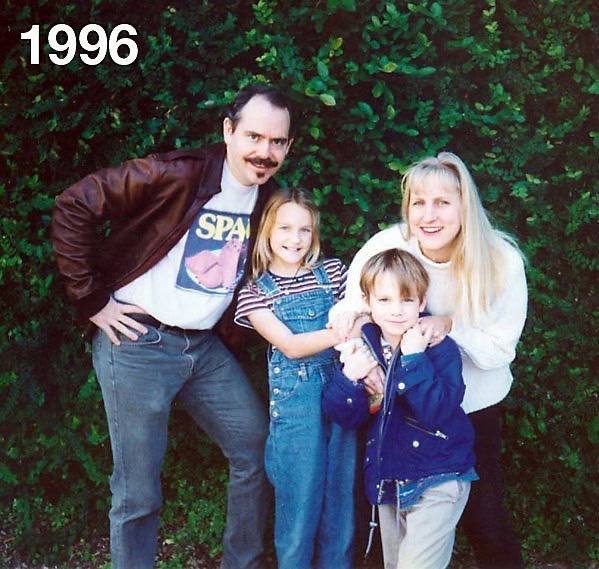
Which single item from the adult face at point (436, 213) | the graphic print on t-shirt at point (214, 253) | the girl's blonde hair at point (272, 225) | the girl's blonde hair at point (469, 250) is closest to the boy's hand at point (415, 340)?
the girl's blonde hair at point (469, 250)

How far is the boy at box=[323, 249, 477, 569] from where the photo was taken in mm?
3047

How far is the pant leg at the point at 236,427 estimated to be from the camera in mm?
3643

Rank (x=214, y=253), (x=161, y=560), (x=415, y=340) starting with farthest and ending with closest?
(x=161, y=560) → (x=214, y=253) → (x=415, y=340)

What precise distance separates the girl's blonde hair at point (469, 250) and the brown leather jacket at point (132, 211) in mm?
877

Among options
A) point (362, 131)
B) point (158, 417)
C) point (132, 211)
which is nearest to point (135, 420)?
point (158, 417)

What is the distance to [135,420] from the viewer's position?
3.45 meters

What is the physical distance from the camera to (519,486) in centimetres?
409

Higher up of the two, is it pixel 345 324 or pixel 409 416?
pixel 345 324

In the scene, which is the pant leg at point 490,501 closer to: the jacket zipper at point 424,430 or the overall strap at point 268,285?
the jacket zipper at point 424,430

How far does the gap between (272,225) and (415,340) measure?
0.82 meters

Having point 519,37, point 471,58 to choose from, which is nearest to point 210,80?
point 471,58

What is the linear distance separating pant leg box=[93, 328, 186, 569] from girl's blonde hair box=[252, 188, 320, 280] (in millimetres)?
506

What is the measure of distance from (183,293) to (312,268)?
0.54 meters

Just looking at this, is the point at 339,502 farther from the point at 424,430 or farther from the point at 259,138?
the point at 259,138
